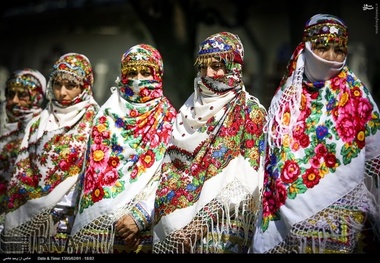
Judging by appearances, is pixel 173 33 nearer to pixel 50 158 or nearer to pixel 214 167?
pixel 50 158

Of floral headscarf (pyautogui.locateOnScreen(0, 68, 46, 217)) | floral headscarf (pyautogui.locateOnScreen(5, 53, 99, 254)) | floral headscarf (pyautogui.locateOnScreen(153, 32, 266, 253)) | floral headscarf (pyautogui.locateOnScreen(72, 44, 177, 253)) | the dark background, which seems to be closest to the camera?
floral headscarf (pyautogui.locateOnScreen(153, 32, 266, 253))

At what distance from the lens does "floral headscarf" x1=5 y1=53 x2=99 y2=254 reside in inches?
206

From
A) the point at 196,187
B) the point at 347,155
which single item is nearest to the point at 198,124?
the point at 196,187

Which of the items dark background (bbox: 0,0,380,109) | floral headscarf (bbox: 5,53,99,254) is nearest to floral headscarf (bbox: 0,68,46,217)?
floral headscarf (bbox: 5,53,99,254)

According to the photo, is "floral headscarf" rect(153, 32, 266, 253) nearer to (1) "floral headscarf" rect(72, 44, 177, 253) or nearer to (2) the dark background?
(1) "floral headscarf" rect(72, 44, 177, 253)

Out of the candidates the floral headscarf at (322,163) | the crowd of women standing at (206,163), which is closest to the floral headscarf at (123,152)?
the crowd of women standing at (206,163)

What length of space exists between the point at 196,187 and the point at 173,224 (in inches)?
9.6

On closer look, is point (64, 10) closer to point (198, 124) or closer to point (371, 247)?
point (198, 124)

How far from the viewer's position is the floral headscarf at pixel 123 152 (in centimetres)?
478

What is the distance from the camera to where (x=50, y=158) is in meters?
5.30

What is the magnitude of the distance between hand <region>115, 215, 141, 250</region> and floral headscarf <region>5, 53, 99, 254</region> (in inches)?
24.8

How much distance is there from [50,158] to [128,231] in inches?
38.2

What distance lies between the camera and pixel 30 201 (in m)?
5.32

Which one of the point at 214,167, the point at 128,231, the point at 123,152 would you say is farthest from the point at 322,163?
the point at 123,152
